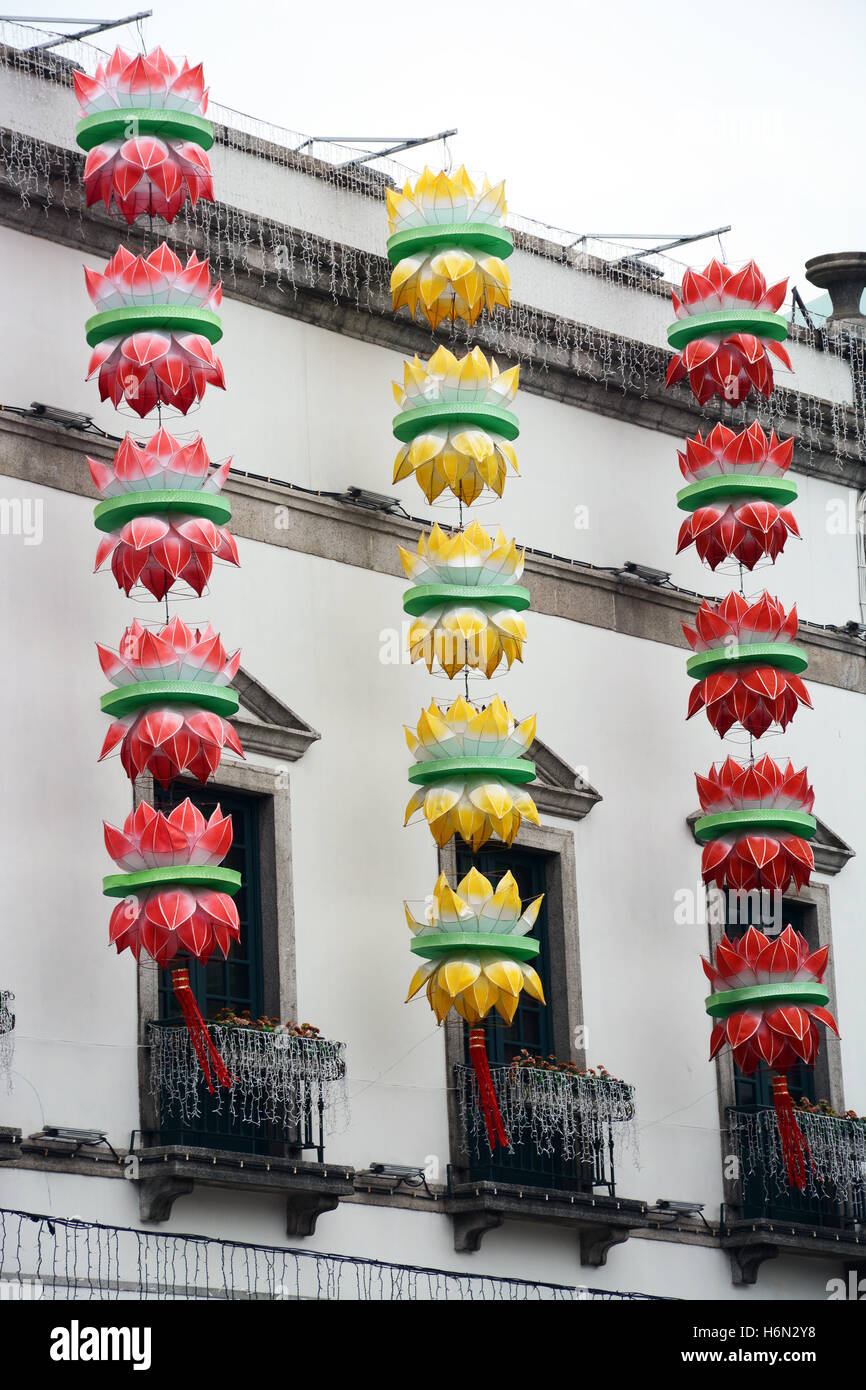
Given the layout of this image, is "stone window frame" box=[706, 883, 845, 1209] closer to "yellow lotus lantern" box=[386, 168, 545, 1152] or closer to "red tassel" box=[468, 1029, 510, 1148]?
"yellow lotus lantern" box=[386, 168, 545, 1152]

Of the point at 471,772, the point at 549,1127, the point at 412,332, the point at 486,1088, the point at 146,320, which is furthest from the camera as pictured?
the point at 412,332

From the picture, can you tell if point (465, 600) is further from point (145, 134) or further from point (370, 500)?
point (145, 134)

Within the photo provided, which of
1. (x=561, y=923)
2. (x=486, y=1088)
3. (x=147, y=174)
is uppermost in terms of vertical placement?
(x=147, y=174)

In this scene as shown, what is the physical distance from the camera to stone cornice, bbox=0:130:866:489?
966 inches

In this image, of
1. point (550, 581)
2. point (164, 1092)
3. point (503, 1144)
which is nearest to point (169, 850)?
point (164, 1092)

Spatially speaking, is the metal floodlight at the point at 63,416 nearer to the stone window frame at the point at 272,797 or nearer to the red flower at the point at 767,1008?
the stone window frame at the point at 272,797

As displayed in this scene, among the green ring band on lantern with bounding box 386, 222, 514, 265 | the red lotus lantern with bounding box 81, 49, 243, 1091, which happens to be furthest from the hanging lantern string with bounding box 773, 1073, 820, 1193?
the green ring band on lantern with bounding box 386, 222, 514, 265

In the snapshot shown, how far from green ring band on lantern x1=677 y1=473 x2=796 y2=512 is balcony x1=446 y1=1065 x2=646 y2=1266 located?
5183 millimetres

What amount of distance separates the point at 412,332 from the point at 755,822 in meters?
4.98

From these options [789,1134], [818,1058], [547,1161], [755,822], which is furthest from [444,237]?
[818,1058]

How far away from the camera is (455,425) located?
25.5m

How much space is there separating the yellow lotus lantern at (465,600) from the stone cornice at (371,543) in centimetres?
89

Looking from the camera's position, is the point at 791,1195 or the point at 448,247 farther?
the point at 791,1195
